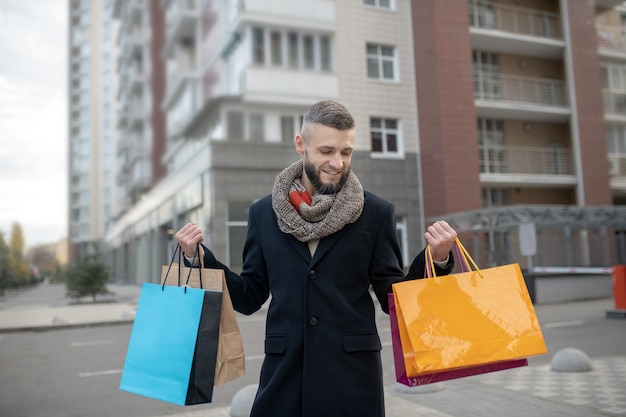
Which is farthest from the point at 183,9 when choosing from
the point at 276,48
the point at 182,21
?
the point at 276,48

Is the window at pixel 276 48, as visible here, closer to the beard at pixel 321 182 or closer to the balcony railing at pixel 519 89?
the balcony railing at pixel 519 89

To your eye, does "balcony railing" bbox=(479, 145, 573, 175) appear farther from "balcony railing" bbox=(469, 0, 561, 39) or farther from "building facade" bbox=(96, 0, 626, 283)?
"balcony railing" bbox=(469, 0, 561, 39)

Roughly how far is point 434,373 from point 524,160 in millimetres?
26281

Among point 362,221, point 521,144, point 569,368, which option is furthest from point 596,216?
point 362,221

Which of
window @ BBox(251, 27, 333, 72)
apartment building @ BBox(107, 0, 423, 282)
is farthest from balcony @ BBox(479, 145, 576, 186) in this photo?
window @ BBox(251, 27, 333, 72)

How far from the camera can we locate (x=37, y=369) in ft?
30.1

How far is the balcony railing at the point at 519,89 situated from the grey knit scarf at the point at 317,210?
965 inches

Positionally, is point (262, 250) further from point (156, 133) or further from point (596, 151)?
point (156, 133)

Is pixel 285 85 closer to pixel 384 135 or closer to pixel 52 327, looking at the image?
pixel 384 135

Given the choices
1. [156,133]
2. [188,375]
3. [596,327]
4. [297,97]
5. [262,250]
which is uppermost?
[156,133]

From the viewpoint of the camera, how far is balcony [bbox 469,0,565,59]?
84.0ft

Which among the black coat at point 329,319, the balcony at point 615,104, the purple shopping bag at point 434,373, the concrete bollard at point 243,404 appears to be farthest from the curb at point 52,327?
the balcony at point 615,104

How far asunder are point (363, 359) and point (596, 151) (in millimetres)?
28279

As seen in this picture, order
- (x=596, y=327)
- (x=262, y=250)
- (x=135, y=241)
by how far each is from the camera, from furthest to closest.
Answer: (x=135, y=241) → (x=596, y=327) → (x=262, y=250)
